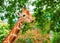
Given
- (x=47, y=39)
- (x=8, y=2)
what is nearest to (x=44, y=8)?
(x=8, y=2)

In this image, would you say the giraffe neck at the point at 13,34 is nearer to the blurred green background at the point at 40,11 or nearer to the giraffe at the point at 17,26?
the giraffe at the point at 17,26

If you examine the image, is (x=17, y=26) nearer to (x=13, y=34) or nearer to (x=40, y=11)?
(x=13, y=34)

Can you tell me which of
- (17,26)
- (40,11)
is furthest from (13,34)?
(40,11)

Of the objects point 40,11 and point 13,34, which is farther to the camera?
point 40,11

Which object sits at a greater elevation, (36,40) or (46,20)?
(46,20)

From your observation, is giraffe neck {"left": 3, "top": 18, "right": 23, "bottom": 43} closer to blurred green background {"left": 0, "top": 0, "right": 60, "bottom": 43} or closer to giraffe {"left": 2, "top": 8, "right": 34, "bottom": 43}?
giraffe {"left": 2, "top": 8, "right": 34, "bottom": 43}

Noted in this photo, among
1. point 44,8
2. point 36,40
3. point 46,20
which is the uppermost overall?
point 44,8

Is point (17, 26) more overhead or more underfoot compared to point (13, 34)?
more overhead

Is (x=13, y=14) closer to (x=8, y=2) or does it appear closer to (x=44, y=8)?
(x=8, y=2)

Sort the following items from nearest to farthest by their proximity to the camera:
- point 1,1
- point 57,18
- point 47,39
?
1. point 57,18
2. point 1,1
3. point 47,39

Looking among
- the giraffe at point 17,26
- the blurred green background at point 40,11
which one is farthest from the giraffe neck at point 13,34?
the blurred green background at point 40,11

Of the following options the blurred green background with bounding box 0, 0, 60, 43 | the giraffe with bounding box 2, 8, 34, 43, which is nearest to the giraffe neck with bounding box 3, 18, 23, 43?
the giraffe with bounding box 2, 8, 34, 43

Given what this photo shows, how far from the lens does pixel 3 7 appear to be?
5.77 meters

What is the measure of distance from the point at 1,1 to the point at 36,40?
7931mm
